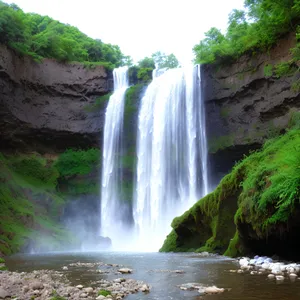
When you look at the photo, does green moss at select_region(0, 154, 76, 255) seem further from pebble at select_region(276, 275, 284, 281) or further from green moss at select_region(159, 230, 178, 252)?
pebble at select_region(276, 275, 284, 281)

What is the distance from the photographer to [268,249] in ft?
29.6

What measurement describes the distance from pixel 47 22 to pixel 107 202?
23277mm

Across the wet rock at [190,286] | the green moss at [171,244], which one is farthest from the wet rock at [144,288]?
the green moss at [171,244]

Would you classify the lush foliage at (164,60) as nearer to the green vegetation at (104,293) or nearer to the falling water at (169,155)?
the falling water at (169,155)

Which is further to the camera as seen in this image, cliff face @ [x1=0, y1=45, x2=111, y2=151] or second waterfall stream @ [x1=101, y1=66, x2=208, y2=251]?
cliff face @ [x1=0, y1=45, x2=111, y2=151]

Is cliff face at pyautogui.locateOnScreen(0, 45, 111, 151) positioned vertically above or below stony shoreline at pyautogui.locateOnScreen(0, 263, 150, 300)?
above

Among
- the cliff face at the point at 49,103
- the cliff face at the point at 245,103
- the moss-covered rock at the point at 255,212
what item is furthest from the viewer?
the cliff face at the point at 49,103

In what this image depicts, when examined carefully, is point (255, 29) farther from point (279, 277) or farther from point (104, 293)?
point (104, 293)

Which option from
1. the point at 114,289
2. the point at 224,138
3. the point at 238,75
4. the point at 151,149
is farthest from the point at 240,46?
the point at 114,289

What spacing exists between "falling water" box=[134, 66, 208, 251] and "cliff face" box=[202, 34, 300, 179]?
3.10 feet

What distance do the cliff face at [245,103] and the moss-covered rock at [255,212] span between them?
8.32m

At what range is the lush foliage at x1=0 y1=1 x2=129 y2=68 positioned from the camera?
2747 cm

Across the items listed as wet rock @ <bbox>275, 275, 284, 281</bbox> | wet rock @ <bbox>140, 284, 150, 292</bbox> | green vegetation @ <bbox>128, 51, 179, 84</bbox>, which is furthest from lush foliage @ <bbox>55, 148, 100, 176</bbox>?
wet rock @ <bbox>140, 284, 150, 292</bbox>

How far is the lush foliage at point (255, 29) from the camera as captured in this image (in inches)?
775
